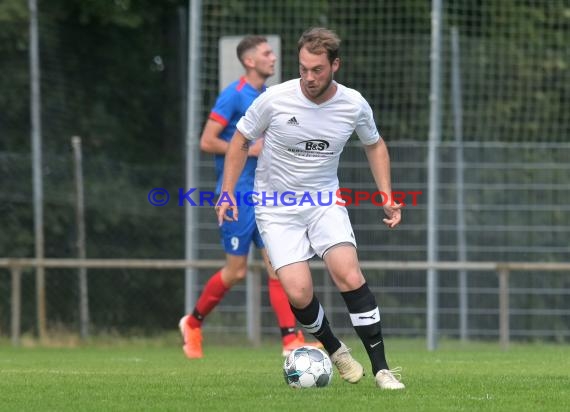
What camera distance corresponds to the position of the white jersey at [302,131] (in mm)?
8188

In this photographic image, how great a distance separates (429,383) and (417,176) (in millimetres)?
6664

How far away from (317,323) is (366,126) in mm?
1206

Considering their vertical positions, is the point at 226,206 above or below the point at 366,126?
below

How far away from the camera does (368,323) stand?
26.3ft

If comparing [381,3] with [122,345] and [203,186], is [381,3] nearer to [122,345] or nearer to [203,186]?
[203,186]

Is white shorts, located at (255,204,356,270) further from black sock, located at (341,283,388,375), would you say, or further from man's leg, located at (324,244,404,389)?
black sock, located at (341,283,388,375)

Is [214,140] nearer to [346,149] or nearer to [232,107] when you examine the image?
[232,107]

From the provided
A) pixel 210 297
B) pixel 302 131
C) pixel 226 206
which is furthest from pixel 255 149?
pixel 302 131

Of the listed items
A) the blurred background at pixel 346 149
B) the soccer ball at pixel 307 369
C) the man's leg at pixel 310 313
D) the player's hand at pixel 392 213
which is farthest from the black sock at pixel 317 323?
the blurred background at pixel 346 149

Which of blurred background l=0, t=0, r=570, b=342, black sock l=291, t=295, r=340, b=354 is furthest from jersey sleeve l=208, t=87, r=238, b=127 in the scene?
blurred background l=0, t=0, r=570, b=342

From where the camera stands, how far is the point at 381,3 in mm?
17125

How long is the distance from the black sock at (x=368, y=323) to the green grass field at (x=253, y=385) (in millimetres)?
199

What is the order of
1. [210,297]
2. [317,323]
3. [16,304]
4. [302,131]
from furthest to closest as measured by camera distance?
[16,304] → [210,297] → [317,323] → [302,131]

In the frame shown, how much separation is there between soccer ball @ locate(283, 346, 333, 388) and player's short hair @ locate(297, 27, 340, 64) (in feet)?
5.55
